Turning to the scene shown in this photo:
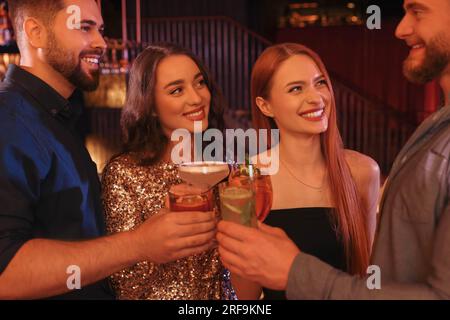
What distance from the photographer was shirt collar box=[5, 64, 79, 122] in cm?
158

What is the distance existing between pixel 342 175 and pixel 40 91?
3.75 feet

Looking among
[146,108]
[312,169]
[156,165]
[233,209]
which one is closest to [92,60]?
[146,108]

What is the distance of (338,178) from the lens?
6.43ft

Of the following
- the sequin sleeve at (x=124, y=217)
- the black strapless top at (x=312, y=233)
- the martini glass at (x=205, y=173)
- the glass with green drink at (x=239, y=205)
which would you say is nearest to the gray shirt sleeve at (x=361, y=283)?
the glass with green drink at (x=239, y=205)

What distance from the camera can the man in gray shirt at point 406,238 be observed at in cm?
108

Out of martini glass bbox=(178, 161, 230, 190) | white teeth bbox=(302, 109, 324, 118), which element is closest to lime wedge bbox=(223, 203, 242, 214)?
martini glass bbox=(178, 161, 230, 190)

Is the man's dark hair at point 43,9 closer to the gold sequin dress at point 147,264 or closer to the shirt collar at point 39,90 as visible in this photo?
the shirt collar at point 39,90

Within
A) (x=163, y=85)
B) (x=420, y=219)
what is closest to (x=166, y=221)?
(x=420, y=219)

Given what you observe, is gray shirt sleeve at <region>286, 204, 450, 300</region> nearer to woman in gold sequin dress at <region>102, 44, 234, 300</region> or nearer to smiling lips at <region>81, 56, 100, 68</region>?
woman in gold sequin dress at <region>102, 44, 234, 300</region>

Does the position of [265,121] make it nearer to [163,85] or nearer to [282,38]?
[163,85]

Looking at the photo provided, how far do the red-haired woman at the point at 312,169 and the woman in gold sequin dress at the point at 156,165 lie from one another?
246mm

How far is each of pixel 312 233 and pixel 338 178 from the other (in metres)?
0.24

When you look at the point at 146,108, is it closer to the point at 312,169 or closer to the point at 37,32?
the point at 37,32
